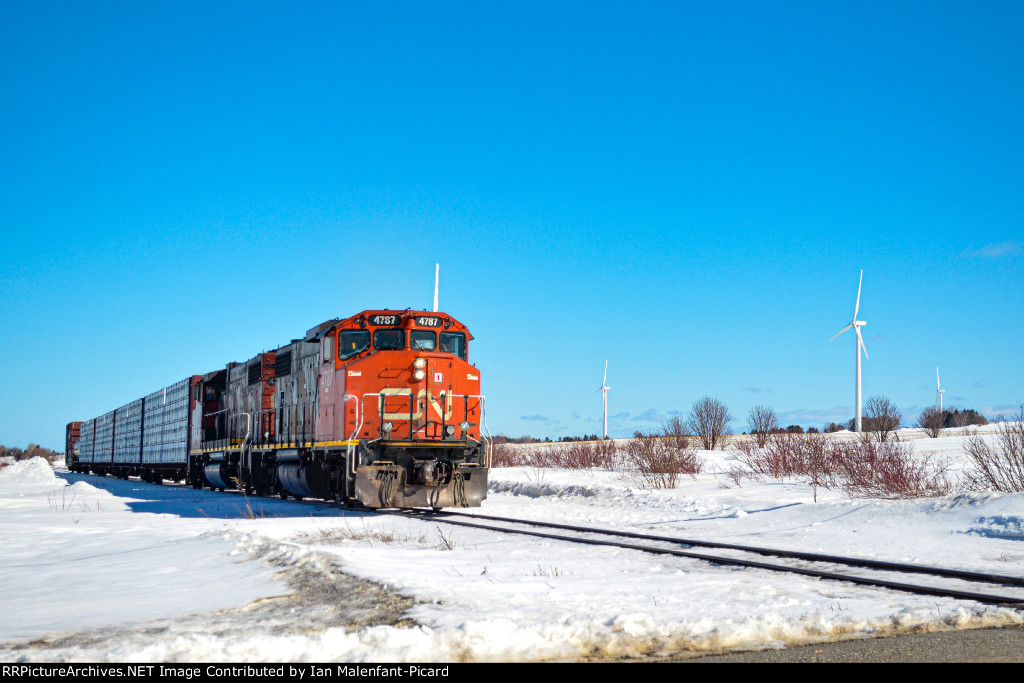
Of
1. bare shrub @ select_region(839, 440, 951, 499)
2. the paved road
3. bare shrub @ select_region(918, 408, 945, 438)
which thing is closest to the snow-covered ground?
the paved road

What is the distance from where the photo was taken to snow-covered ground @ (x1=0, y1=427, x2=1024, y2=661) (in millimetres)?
5965

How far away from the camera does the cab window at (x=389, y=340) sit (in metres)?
18.2

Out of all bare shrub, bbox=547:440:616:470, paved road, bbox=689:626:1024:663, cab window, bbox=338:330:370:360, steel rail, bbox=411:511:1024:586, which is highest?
cab window, bbox=338:330:370:360

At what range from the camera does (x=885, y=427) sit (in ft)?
142

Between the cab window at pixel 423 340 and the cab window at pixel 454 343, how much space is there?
201mm

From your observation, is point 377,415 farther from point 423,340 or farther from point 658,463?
point 658,463

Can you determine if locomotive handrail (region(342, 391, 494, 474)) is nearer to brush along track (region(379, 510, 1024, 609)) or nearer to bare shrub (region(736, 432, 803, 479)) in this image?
brush along track (region(379, 510, 1024, 609))

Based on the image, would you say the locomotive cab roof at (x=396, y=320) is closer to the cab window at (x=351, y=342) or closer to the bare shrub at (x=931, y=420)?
the cab window at (x=351, y=342)

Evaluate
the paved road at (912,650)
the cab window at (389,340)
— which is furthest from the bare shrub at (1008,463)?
the paved road at (912,650)

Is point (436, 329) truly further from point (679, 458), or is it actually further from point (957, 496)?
point (679, 458)

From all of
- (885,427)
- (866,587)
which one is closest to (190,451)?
(866,587)

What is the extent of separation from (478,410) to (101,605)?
11316 mm

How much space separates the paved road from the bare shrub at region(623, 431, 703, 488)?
66.6 ft

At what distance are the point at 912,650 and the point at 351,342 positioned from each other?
1385 centimetres
